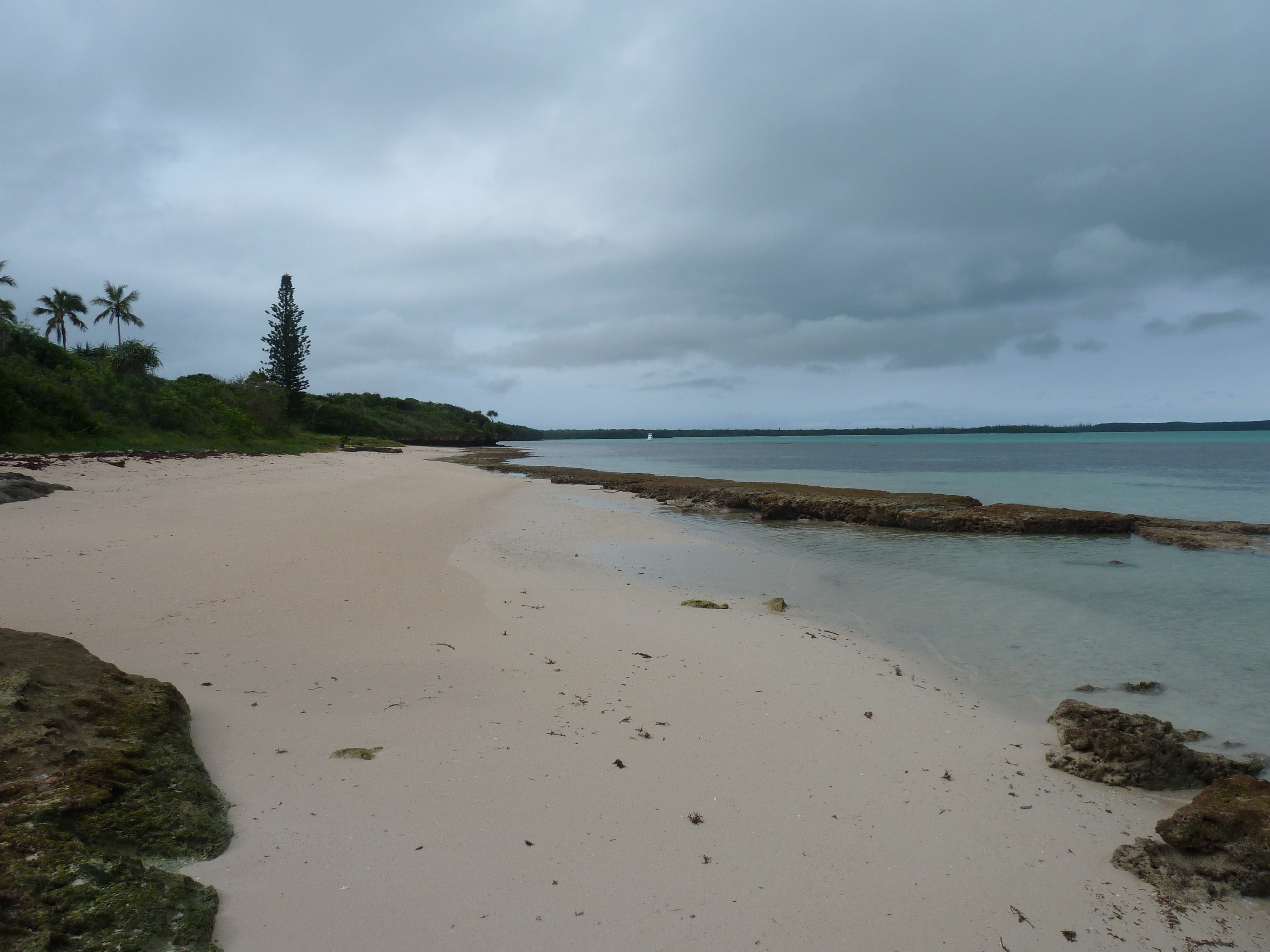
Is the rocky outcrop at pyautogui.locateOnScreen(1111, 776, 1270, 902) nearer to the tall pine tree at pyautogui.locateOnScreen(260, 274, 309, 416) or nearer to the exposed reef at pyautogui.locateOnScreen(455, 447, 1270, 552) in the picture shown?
the exposed reef at pyautogui.locateOnScreen(455, 447, 1270, 552)

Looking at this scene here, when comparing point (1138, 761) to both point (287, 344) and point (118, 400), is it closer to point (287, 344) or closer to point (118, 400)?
point (118, 400)

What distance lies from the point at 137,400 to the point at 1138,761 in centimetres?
3109

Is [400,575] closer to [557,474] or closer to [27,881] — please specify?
[27,881]

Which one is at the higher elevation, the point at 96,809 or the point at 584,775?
the point at 96,809

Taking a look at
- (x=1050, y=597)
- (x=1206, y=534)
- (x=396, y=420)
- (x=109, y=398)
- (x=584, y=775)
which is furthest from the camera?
(x=396, y=420)

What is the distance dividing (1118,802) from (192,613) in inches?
266

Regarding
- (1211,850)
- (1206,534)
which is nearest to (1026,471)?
(1206,534)

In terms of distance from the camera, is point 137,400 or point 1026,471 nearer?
point 137,400

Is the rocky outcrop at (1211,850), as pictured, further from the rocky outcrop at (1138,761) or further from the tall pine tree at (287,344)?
the tall pine tree at (287,344)

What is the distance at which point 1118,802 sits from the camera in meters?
3.54

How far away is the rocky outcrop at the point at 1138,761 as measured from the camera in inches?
149

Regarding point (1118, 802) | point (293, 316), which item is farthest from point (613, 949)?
point (293, 316)

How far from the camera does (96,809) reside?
7.40 ft

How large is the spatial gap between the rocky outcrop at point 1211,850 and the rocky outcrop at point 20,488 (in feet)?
41.7
